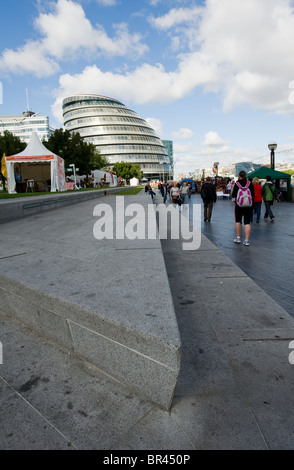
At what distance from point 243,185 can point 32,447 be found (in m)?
5.92

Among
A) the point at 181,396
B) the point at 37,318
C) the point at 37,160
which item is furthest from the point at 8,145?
the point at 181,396

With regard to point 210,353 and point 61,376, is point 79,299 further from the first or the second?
point 210,353

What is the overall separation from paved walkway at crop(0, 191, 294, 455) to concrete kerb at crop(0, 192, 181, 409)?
82mm

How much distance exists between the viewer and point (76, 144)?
3772cm

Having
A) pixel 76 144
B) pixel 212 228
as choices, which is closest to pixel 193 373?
pixel 212 228

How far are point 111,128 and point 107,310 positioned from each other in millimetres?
101975

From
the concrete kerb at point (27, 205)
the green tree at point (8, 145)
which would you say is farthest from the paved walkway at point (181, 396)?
the green tree at point (8, 145)

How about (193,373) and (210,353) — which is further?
(210,353)

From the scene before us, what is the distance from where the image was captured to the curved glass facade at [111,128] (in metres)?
94.9

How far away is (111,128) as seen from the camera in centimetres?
9519

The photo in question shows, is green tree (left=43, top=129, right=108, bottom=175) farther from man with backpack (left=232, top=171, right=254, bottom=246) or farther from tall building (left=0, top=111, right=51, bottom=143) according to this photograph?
tall building (left=0, top=111, right=51, bottom=143)

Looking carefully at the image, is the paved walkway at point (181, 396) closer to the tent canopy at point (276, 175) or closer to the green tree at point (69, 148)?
the tent canopy at point (276, 175)
